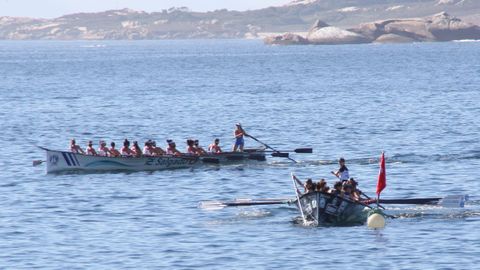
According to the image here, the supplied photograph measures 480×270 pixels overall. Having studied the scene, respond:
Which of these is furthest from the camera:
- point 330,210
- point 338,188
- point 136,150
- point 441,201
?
point 136,150

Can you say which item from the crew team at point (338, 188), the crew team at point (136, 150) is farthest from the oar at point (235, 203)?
the crew team at point (136, 150)

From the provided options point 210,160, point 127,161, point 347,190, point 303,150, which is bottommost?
point 210,160

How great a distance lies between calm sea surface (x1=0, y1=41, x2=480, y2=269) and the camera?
3919cm

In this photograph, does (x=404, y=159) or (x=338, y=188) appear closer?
(x=338, y=188)

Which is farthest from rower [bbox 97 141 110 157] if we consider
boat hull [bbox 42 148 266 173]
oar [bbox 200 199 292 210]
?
oar [bbox 200 199 292 210]

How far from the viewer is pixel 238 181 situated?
5756 cm

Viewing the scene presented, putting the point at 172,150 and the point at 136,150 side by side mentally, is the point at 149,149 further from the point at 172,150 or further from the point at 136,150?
the point at 172,150

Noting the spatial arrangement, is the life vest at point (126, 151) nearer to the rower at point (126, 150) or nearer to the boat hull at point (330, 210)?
the rower at point (126, 150)

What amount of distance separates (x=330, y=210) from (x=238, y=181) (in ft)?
47.8

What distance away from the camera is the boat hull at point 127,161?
5959cm

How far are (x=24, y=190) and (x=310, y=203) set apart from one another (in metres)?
17.3

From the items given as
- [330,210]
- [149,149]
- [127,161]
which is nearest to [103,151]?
[127,161]

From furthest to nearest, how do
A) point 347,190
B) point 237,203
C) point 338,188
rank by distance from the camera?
point 237,203 < point 347,190 < point 338,188

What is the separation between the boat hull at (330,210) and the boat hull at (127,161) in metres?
17.6
